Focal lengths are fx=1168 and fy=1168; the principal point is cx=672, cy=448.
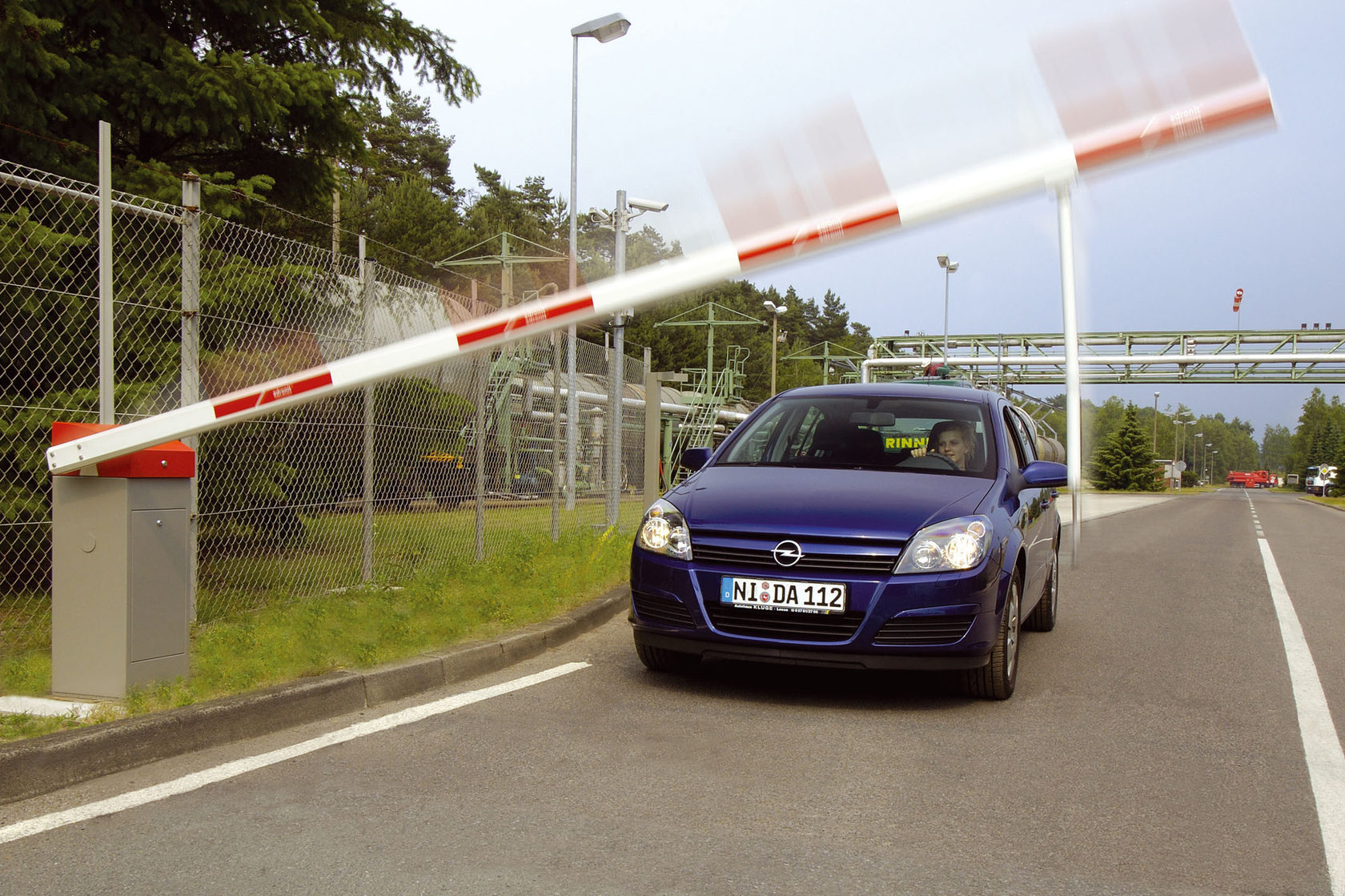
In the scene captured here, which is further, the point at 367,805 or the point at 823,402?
the point at 823,402

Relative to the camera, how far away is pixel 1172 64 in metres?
2.87

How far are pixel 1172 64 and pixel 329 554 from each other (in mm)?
6427

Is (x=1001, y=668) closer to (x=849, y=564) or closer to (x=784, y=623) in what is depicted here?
(x=849, y=564)

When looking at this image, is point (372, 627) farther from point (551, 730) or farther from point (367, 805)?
point (367, 805)

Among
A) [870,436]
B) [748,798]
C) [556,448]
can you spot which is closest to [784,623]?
[748,798]

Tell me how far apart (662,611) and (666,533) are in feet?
1.22

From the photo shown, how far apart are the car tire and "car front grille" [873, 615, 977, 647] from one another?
121cm

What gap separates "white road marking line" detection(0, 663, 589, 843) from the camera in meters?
3.54

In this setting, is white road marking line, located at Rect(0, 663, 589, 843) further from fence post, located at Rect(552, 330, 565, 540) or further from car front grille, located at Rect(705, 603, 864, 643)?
fence post, located at Rect(552, 330, 565, 540)

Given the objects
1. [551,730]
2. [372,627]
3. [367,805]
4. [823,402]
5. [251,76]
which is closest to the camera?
[367,805]

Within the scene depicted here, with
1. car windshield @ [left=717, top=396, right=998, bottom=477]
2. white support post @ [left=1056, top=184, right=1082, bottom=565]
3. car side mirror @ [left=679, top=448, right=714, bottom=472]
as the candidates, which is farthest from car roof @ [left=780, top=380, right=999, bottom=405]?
white support post @ [left=1056, top=184, right=1082, bottom=565]

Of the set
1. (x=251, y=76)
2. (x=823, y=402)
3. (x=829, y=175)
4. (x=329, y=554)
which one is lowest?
(x=329, y=554)

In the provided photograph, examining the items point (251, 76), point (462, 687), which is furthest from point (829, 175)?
point (251, 76)

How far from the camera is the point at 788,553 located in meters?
5.24
